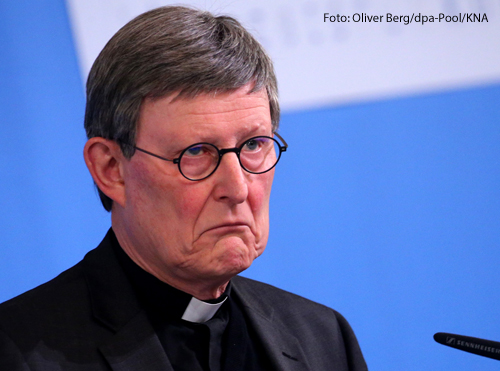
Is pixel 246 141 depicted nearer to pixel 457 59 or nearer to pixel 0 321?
pixel 0 321

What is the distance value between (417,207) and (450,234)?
200 mm

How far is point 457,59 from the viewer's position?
9.95 feet

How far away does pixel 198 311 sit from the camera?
1912 mm

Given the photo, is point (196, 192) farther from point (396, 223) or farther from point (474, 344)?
point (396, 223)

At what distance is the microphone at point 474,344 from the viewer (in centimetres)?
148

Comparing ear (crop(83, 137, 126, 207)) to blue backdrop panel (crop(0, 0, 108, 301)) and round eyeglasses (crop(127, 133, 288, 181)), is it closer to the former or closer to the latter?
round eyeglasses (crop(127, 133, 288, 181))

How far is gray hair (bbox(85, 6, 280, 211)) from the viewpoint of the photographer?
1.71 metres

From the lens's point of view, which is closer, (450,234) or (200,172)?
(200,172)

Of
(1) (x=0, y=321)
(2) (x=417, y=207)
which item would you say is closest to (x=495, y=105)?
(2) (x=417, y=207)

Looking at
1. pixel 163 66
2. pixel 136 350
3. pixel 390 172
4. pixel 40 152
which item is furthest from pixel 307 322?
pixel 40 152

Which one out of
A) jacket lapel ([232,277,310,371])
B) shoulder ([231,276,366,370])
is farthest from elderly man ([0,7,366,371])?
shoulder ([231,276,366,370])

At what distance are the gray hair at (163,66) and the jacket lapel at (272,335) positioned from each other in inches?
25.9

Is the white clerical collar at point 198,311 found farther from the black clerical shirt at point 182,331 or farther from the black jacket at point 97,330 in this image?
the black jacket at point 97,330

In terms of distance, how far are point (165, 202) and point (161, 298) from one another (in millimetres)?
302
